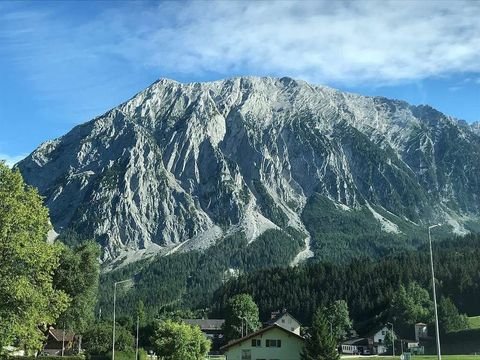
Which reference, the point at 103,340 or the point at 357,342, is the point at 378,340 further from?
the point at 103,340

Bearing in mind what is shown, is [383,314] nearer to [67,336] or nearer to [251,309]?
[251,309]

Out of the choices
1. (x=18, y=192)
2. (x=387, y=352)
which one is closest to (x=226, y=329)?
(x=387, y=352)

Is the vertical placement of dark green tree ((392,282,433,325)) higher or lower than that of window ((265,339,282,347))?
higher

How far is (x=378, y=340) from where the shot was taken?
14962 cm

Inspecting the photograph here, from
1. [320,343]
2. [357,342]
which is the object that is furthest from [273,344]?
[357,342]

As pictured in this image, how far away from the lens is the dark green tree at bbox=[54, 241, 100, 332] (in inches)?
3155

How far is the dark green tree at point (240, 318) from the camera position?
142 metres

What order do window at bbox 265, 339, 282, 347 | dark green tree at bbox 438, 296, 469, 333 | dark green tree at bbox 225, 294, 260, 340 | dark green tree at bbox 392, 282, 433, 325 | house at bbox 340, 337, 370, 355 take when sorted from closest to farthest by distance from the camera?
window at bbox 265, 339, 282, 347, dark green tree at bbox 438, 296, 469, 333, dark green tree at bbox 225, 294, 260, 340, house at bbox 340, 337, 370, 355, dark green tree at bbox 392, 282, 433, 325

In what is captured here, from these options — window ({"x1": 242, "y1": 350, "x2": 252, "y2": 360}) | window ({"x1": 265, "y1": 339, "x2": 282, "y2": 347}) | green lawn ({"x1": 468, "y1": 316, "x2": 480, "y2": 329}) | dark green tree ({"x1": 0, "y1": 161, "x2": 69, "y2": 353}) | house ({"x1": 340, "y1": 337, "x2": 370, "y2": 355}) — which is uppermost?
dark green tree ({"x1": 0, "y1": 161, "x2": 69, "y2": 353})

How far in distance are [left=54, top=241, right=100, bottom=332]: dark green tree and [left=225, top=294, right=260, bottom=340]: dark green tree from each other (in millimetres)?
62558

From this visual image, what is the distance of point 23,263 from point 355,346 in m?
127

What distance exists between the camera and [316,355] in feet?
215

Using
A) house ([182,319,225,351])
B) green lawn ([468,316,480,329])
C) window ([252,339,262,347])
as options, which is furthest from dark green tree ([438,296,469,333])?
window ([252,339,262,347])

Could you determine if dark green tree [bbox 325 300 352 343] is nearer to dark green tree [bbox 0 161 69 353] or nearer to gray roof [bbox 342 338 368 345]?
gray roof [bbox 342 338 368 345]
